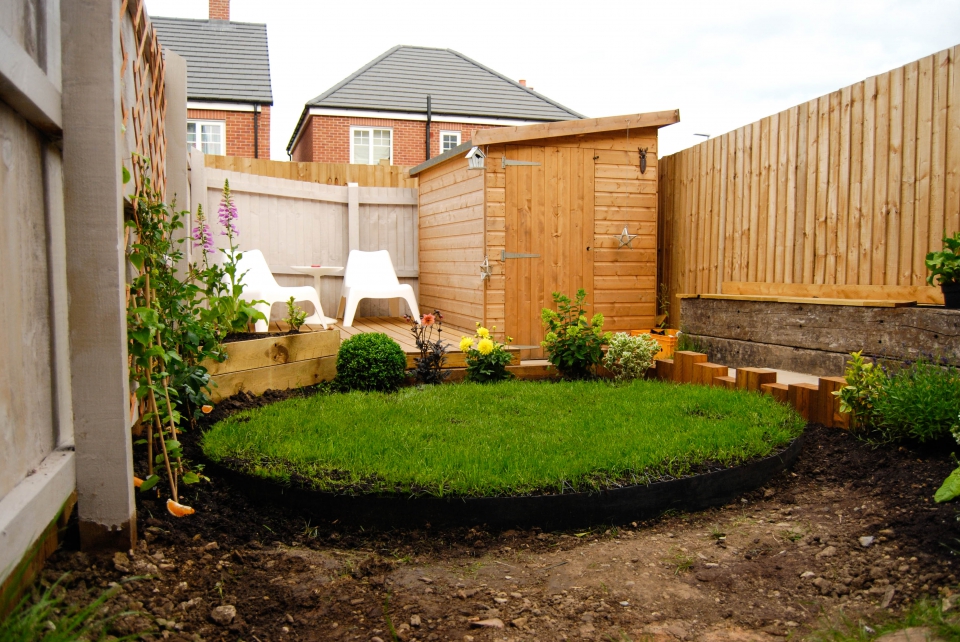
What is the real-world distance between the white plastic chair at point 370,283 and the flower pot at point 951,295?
4.64 metres

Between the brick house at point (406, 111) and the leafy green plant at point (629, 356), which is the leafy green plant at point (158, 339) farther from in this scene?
the brick house at point (406, 111)

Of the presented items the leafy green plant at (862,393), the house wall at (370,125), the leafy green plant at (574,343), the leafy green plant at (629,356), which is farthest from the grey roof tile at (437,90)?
the leafy green plant at (862,393)

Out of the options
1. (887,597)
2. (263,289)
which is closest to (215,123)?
(263,289)

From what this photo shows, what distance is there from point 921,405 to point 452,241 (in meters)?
4.89

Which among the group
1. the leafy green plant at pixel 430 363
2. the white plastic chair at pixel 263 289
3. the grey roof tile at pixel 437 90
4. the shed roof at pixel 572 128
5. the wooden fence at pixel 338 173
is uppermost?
the grey roof tile at pixel 437 90

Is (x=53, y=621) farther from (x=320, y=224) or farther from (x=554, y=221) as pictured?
(x=320, y=224)

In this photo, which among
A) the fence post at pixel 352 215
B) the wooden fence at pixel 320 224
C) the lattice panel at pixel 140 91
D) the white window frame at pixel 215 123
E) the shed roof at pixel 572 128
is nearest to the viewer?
the lattice panel at pixel 140 91

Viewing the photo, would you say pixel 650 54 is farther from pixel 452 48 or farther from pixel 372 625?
pixel 452 48

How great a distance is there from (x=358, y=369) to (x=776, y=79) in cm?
422

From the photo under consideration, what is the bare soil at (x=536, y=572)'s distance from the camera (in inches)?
75.1

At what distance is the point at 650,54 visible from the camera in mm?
6488

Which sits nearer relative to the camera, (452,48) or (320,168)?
(320,168)

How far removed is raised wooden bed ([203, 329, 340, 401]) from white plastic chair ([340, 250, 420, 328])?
66.8 inches

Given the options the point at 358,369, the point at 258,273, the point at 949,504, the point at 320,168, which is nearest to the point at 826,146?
the point at 949,504
